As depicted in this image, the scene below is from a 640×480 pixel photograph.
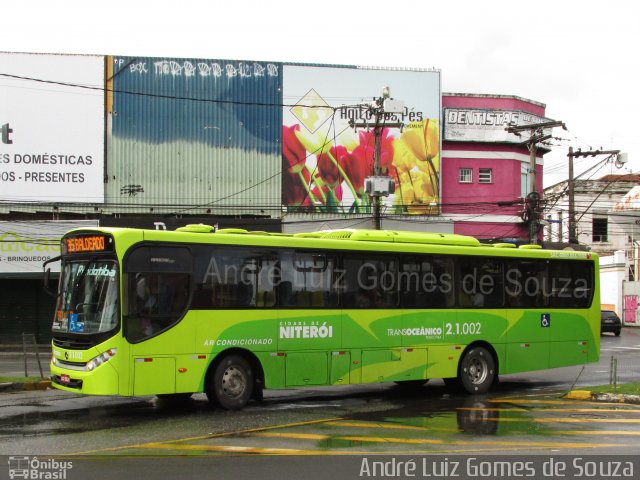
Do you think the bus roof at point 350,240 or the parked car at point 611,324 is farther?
the parked car at point 611,324

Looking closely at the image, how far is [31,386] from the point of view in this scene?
55.5ft

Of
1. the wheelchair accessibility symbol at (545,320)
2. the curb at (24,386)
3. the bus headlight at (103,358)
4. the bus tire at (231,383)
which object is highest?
the wheelchair accessibility symbol at (545,320)

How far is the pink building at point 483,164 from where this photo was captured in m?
36.4

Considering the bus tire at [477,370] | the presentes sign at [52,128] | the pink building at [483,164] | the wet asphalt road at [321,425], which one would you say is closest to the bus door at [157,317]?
the wet asphalt road at [321,425]

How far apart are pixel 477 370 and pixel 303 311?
487 centimetres

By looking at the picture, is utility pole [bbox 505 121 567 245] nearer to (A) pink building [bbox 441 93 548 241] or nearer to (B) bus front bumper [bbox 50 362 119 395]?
(A) pink building [bbox 441 93 548 241]

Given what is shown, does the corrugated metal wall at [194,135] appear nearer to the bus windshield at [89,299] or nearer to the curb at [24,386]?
the curb at [24,386]

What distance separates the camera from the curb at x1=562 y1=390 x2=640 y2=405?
48.4 ft

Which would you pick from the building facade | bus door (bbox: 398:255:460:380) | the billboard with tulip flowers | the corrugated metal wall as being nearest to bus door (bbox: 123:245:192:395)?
bus door (bbox: 398:255:460:380)

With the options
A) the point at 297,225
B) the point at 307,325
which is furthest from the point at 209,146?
the point at 307,325

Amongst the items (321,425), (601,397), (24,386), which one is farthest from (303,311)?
(24,386)

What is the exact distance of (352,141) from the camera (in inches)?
1374

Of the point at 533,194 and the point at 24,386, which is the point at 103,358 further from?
the point at 533,194

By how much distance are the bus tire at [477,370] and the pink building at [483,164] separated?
19.6m
